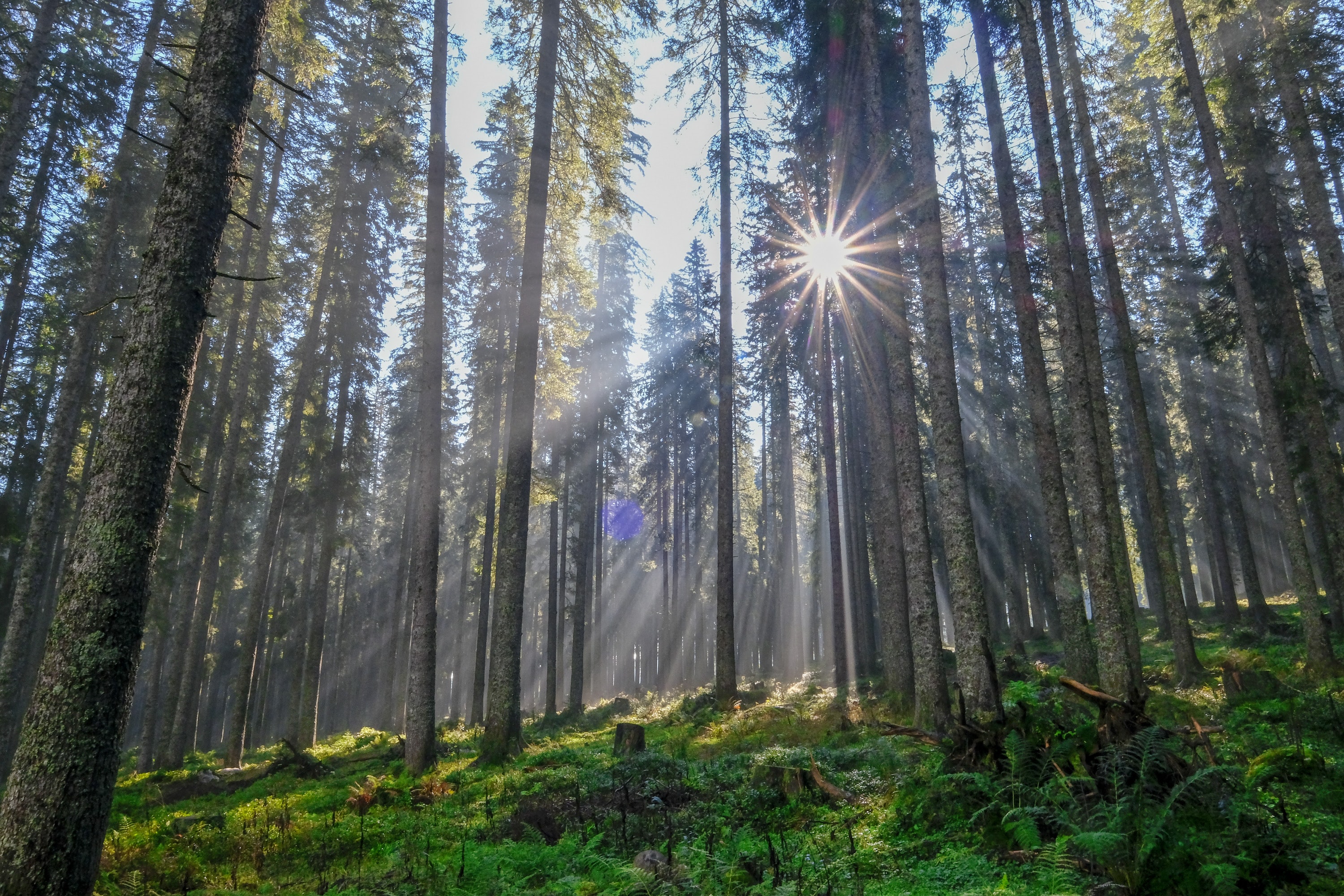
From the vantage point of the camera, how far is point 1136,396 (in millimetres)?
14609

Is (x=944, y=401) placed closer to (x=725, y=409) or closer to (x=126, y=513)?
(x=725, y=409)

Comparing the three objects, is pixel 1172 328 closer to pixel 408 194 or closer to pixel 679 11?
pixel 679 11

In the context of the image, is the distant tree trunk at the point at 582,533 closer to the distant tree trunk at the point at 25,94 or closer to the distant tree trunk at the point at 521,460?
the distant tree trunk at the point at 521,460

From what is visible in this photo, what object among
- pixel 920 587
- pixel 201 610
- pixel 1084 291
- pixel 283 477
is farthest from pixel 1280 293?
pixel 201 610

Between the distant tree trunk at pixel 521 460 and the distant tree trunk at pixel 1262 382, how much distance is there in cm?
1407

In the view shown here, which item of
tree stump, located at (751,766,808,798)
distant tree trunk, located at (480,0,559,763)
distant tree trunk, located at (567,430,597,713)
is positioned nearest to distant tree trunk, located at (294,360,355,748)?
distant tree trunk, located at (567,430,597,713)

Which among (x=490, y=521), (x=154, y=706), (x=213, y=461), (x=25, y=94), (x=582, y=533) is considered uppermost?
(x=25, y=94)

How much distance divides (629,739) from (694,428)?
2343cm

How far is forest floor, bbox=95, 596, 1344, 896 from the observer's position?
4.07 metres

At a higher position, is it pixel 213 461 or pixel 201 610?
pixel 213 461

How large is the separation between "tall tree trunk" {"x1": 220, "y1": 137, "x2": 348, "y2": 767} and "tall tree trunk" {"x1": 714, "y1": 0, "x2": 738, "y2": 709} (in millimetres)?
11370

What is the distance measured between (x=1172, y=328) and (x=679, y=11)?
75.0 ft

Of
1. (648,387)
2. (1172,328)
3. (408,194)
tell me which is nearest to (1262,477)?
(1172,328)

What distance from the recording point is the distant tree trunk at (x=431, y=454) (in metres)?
11.9
